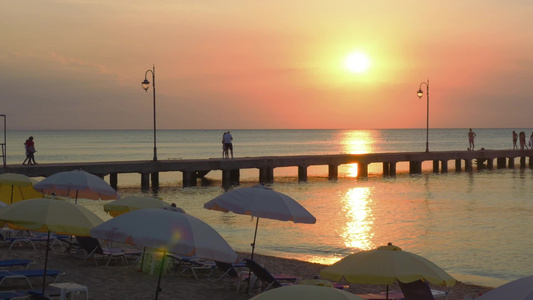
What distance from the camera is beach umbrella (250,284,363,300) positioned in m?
5.24

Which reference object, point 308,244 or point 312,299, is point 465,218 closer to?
point 308,244

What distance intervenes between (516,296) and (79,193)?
42.0 feet

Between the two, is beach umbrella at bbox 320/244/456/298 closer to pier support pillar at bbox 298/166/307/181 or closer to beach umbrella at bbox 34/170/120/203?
beach umbrella at bbox 34/170/120/203

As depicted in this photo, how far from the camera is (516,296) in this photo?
509cm

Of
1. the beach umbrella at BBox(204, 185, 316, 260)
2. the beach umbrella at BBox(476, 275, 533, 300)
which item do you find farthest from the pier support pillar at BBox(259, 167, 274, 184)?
the beach umbrella at BBox(476, 275, 533, 300)

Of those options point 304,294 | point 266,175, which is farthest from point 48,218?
point 266,175

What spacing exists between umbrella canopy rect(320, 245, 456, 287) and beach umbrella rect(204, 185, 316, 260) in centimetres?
365

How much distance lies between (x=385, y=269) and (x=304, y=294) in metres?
2.99

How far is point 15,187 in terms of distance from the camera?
17.8 metres

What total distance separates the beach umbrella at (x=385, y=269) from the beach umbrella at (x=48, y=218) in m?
3.39

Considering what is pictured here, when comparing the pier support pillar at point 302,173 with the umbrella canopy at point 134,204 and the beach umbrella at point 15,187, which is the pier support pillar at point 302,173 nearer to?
the beach umbrella at point 15,187

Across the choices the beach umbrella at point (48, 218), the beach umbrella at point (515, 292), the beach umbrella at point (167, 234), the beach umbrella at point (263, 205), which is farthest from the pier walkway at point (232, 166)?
the beach umbrella at point (515, 292)

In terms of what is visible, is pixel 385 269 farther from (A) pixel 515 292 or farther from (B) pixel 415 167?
(B) pixel 415 167

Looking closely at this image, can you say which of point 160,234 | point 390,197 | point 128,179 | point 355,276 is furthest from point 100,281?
point 128,179
